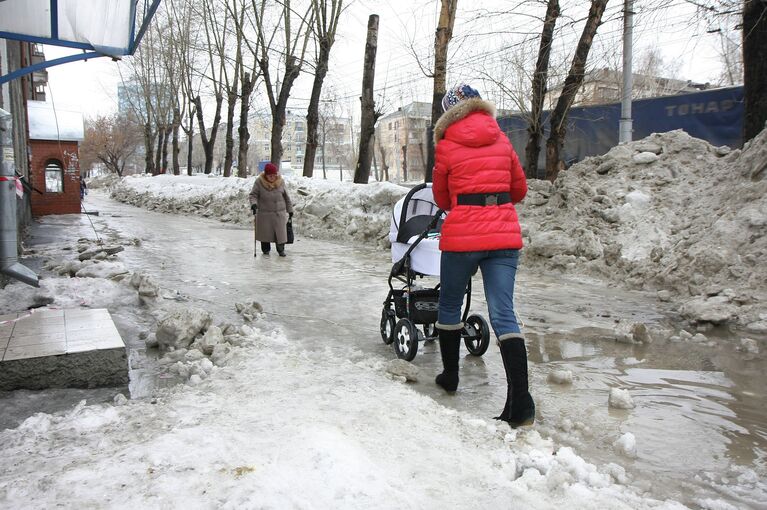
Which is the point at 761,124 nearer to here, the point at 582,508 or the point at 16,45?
the point at 582,508

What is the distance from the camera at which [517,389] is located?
3455mm

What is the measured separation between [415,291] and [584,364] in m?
1.48

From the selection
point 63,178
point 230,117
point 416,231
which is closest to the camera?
point 416,231

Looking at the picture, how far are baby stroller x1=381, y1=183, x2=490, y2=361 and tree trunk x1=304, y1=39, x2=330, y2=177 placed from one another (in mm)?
15494

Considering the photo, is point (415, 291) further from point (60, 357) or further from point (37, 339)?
point (37, 339)

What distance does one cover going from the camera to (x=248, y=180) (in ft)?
74.3

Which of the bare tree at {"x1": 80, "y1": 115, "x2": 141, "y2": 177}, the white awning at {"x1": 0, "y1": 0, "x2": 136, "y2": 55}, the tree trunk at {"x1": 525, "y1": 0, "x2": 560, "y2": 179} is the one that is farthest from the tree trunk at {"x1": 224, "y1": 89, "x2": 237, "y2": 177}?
the bare tree at {"x1": 80, "y1": 115, "x2": 141, "y2": 177}

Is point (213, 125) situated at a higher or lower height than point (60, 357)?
higher

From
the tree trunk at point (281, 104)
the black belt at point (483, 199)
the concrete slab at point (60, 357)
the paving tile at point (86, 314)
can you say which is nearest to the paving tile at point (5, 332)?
the concrete slab at point (60, 357)

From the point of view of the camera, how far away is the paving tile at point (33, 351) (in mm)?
3706

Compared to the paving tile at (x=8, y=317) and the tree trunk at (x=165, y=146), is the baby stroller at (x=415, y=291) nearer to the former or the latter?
the paving tile at (x=8, y=317)

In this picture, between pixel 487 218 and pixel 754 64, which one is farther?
pixel 754 64

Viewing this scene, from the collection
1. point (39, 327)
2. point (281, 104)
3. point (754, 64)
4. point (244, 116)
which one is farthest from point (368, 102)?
point (39, 327)

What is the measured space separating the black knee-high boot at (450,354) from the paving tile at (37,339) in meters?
2.57
